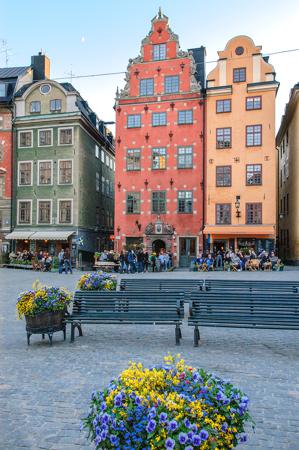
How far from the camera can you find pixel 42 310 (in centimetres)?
800

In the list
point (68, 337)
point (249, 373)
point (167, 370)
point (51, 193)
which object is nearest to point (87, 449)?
point (167, 370)

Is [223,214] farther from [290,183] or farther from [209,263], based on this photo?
[290,183]

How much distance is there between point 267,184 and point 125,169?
12.1m

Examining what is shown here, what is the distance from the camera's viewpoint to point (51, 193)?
36.9 m

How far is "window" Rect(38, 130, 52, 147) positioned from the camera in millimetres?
37237

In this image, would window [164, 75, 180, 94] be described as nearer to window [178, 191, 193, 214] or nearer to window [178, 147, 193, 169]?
window [178, 147, 193, 169]

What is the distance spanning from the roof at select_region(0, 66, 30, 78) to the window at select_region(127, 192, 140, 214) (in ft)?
55.8

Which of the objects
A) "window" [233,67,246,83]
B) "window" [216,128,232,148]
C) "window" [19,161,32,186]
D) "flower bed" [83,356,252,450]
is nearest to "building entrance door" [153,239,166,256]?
"window" [216,128,232,148]

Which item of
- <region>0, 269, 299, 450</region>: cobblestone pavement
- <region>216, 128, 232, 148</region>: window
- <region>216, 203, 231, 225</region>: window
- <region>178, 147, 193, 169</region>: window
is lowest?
<region>0, 269, 299, 450</region>: cobblestone pavement

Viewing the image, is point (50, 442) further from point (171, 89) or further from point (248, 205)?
point (171, 89)

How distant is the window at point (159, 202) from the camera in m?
34.0

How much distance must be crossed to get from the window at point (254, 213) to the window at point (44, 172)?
18.1 metres

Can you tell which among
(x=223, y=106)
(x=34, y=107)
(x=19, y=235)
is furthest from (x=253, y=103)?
(x=19, y=235)

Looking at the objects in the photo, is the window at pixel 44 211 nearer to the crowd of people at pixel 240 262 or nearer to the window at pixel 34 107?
the window at pixel 34 107
